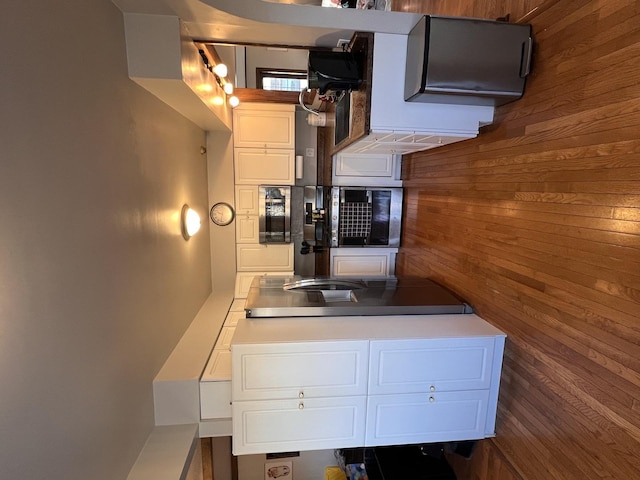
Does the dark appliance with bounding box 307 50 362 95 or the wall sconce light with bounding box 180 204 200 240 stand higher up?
the dark appliance with bounding box 307 50 362 95

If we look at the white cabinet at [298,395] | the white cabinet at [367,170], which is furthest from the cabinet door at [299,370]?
the white cabinet at [367,170]

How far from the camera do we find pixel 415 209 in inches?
94.8

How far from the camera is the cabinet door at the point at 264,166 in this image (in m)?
2.87

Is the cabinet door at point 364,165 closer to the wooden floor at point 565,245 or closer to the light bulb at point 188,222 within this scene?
the wooden floor at point 565,245

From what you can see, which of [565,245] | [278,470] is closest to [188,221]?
[565,245]

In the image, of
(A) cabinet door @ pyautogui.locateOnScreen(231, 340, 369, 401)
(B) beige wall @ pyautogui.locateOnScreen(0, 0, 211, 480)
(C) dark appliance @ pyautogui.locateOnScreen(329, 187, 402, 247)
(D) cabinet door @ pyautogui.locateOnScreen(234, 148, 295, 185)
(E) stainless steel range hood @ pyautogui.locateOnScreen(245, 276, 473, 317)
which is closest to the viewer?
(B) beige wall @ pyautogui.locateOnScreen(0, 0, 211, 480)

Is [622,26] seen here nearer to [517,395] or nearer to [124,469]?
[517,395]

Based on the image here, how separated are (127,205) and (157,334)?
706 millimetres

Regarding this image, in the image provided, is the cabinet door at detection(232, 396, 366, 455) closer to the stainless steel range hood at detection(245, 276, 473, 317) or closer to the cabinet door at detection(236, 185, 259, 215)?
the stainless steel range hood at detection(245, 276, 473, 317)

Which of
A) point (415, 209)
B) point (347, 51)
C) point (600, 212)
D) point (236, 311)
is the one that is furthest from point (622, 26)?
point (236, 311)

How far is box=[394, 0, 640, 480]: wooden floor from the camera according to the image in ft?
3.07

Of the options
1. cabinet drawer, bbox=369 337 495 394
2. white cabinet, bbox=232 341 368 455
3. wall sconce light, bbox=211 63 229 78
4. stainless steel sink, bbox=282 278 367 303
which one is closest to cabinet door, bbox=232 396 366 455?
white cabinet, bbox=232 341 368 455

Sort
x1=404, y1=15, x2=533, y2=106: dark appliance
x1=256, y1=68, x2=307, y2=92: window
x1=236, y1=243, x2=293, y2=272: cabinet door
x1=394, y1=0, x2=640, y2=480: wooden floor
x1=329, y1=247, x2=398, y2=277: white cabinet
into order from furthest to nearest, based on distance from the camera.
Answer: x1=256, y1=68, x2=307, y2=92: window < x1=236, y1=243, x2=293, y2=272: cabinet door < x1=329, y1=247, x2=398, y2=277: white cabinet < x1=404, y1=15, x2=533, y2=106: dark appliance < x1=394, y1=0, x2=640, y2=480: wooden floor

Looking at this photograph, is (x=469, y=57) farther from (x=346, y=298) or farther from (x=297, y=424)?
(x=297, y=424)
